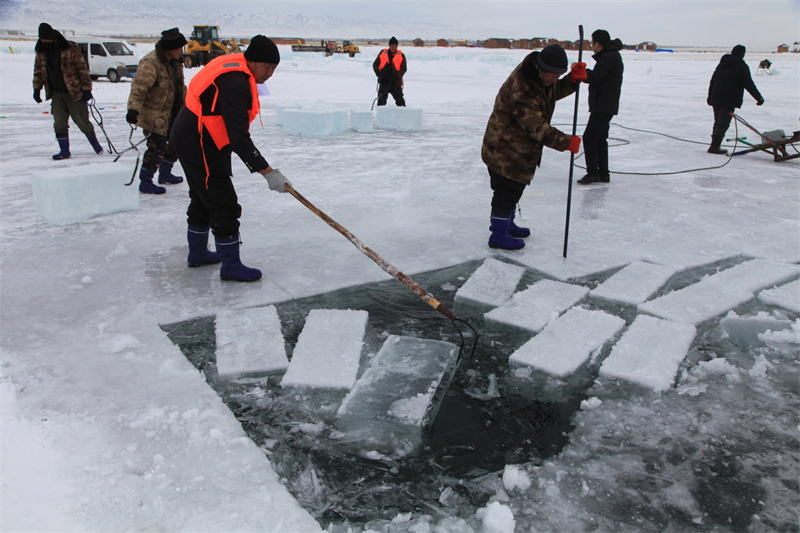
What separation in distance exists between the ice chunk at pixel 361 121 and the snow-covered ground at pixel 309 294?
2.08 m

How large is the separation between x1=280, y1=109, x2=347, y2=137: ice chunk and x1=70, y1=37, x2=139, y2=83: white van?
13.2 metres

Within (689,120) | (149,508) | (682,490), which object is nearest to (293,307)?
(149,508)

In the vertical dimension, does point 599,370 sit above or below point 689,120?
below

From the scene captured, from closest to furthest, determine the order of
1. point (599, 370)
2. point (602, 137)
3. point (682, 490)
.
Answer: point (682, 490) < point (599, 370) < point (602, 137)

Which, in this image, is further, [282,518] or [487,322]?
[487,322]

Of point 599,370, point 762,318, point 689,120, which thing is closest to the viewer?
point 599,370

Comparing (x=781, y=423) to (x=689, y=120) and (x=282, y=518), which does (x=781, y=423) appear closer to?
(x=282, y=518)

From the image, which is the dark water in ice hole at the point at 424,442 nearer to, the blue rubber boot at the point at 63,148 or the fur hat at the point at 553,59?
the fur hat at the point at 553,59

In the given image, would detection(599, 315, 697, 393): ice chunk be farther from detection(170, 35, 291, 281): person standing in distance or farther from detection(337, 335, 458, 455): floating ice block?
detection(170, 35, 291, 281): person standing in distance

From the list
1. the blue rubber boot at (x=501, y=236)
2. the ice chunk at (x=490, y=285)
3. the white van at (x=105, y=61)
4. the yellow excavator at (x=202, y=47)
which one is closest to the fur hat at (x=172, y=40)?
the blue rubber boot at (x=501, y=236)

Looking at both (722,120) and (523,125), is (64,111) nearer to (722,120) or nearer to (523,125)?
(523,125)

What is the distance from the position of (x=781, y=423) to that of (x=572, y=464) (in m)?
0.96

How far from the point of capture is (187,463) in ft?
6.80

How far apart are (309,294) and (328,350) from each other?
811mm
